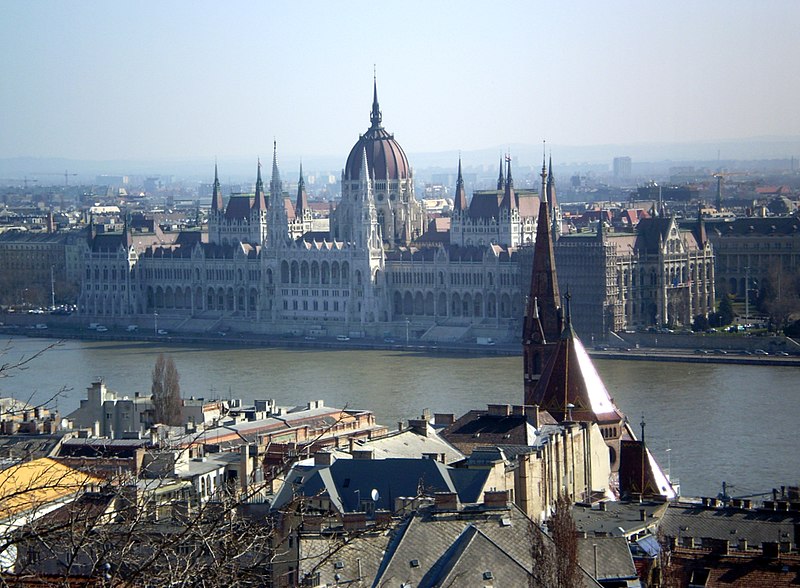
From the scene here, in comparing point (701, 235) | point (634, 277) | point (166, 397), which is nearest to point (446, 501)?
point (166, 397)

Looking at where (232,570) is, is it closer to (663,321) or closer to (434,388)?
(434,388)

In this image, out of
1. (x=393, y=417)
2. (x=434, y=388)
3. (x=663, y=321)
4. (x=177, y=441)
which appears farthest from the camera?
(x=663, y=321)

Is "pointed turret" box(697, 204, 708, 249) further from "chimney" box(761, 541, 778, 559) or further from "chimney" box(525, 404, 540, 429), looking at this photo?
"chimney" box(761, 541, 778, 559)

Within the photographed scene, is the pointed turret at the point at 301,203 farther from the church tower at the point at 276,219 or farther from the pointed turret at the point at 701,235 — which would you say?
the pointed turret at the point at 701,235

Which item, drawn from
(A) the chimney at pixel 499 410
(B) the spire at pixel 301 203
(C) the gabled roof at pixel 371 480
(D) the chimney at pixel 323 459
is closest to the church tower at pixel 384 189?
(B) the spire at pixel 301 203

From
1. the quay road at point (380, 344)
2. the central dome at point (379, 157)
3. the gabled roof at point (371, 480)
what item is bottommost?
the quay road at point (380, 344)

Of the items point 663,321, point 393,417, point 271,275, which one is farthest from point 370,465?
point 271,275
